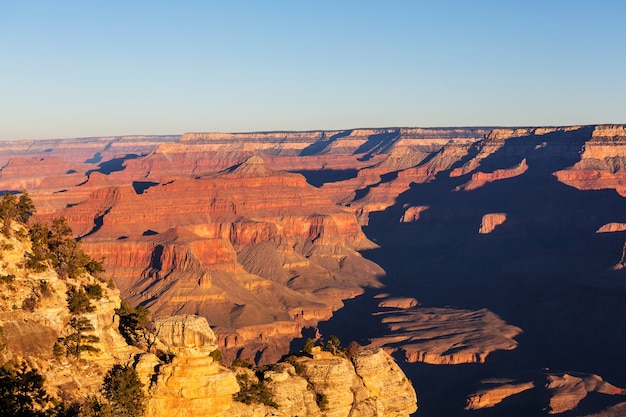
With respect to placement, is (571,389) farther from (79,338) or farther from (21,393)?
(21,393)

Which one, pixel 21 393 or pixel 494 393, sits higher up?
pixel 21 393

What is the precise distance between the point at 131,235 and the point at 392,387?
109744 millimetres

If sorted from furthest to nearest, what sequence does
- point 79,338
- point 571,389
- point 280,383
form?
1. point 571,389
2. point 280,383
3. point 79,338

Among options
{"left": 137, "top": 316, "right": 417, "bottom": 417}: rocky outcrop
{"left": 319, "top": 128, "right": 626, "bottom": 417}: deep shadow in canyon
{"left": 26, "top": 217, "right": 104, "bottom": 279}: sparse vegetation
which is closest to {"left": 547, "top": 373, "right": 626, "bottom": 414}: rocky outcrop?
{"left": 319, "top": 128, "right": 626, "bottom": 417}: deep shadow in canyon

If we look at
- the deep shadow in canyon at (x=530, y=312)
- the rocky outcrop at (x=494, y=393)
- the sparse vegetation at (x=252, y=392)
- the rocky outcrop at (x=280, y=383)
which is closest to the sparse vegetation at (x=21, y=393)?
the rocky outcrop at (x=280, y=383)

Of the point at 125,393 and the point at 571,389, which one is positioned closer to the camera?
the point at 125,393

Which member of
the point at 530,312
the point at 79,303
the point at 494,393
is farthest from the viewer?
the point at 530,312

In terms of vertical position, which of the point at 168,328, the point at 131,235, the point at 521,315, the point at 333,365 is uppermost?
the point at 168,328

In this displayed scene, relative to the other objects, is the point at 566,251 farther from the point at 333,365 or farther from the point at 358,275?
the point at 333,365

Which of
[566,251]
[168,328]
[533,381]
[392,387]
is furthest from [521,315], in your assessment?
[168,328]

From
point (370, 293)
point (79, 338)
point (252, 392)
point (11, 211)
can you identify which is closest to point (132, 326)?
point (79, 338)

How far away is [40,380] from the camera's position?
3391cm

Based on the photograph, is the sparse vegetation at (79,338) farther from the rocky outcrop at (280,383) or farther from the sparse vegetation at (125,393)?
the rocky outcrop at (280,383)

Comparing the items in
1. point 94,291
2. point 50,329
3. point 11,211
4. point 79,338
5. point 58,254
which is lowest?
point 79,338
